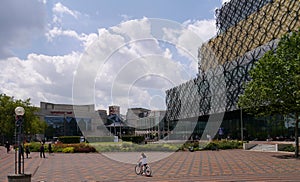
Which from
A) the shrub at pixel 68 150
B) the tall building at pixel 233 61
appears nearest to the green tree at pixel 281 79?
the shrub at pixel 68 150

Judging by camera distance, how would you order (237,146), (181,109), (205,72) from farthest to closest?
(181,109) → (205,72) → (237,146)

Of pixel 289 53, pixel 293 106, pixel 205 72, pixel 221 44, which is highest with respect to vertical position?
pixel 221 44

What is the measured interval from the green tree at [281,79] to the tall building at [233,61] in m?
29.2

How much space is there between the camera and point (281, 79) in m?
27.9

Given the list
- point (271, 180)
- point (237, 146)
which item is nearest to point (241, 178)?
point (271, 180)

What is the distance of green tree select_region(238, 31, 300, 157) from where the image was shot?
1091 inches

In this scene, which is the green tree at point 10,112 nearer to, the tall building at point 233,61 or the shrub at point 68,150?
the shrub at point 68,150

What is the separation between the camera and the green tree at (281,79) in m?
27.7

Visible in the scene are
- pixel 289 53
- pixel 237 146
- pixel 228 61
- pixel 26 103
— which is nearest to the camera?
pixel 289 53

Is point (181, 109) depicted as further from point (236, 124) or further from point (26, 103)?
point (26, 103)

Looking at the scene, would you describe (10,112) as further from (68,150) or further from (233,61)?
(233,61)

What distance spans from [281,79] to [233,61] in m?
45.7

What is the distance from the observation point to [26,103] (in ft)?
216

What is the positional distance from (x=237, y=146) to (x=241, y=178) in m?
31.6
